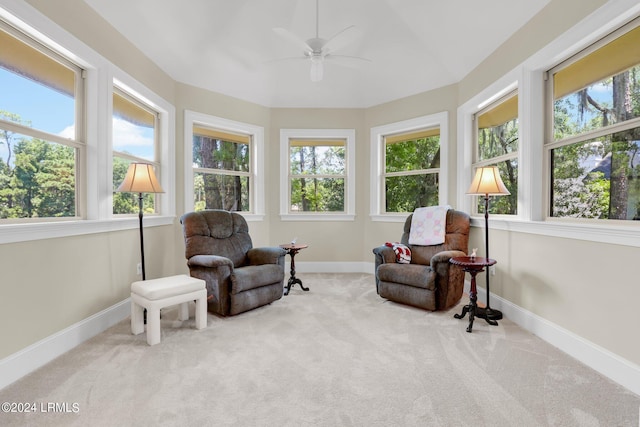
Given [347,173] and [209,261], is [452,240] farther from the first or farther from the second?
[209,261]

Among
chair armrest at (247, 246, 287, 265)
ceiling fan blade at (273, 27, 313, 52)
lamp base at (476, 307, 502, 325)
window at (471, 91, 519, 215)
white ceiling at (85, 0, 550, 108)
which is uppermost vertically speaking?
white ceiling at (85, 0, 550, 108)

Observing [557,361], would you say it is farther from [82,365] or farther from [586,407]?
[82,365]

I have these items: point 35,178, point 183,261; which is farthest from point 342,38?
point 183,261

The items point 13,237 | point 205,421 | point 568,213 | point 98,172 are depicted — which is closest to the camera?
point 205,421

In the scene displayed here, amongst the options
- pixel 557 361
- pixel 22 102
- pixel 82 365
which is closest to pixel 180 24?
pixel 22 102

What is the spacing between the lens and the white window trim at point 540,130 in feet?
6.58

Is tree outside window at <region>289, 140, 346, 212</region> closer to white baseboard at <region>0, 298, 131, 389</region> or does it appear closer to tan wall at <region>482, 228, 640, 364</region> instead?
tan wall at <region>482, 228, 640, 364</region>

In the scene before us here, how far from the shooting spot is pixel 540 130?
2.77m

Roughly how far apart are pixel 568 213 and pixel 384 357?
185 cm

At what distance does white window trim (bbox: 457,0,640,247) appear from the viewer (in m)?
2.01

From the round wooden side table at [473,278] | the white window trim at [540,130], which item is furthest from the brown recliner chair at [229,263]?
the white window trim at [540,130]

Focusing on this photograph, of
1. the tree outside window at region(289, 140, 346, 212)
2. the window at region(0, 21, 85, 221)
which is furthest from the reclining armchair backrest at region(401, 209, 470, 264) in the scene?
the window at region(0, 21, 85, 221)

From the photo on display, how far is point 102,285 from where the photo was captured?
2750 mm

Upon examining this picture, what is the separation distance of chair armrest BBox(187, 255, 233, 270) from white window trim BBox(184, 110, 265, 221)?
4.20 feet
